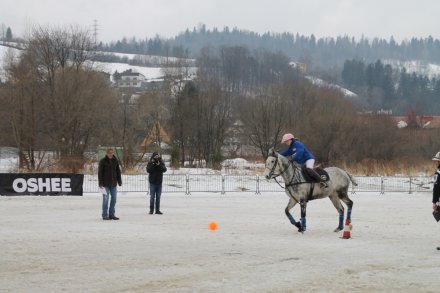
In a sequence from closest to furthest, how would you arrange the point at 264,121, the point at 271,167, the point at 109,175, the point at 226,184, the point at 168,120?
the point at 271,167 < the point at 109,175 < the point at 226,184 < the point at 264,121 < the point at 168,120

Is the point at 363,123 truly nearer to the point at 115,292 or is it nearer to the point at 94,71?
the point at 94,71

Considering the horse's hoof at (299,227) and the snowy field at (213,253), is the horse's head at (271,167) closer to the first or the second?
the horse's hoof at (299,227)

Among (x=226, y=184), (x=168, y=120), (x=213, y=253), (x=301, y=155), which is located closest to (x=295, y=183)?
(x=301, y=155)

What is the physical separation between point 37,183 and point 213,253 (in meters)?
18.6

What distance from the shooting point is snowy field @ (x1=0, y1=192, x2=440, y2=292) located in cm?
973

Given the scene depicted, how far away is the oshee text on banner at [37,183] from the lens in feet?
94.7

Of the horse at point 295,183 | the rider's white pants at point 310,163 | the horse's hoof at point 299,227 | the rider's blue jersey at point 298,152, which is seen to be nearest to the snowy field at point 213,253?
the horse's hoof at point 299,227

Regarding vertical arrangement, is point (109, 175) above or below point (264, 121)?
below

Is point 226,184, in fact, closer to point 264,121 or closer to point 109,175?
point 109,175

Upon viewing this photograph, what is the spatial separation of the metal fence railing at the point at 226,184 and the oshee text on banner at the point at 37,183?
92.0 inches

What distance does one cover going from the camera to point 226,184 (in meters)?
35.0

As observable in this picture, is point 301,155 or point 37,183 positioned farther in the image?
point 37,183

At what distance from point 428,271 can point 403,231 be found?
19.6ft

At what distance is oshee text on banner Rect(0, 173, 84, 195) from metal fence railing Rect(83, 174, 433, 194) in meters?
2.34
